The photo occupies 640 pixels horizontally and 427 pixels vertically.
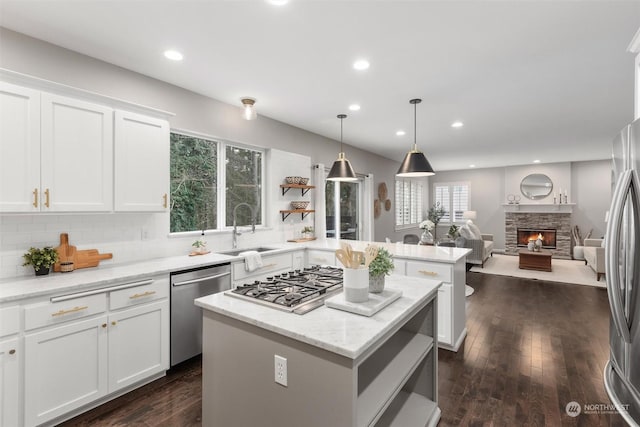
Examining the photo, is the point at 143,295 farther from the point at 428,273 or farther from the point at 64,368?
the point at 428,273

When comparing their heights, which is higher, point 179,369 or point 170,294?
point 170,294

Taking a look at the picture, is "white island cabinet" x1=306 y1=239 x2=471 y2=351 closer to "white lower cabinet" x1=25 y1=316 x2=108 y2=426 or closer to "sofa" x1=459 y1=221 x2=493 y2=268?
"white lower cabinet" x1=25 y1=316 x2=108 y2=426

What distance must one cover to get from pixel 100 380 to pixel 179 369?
0.68 m

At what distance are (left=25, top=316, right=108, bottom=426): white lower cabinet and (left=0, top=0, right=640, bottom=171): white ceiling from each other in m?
2.12

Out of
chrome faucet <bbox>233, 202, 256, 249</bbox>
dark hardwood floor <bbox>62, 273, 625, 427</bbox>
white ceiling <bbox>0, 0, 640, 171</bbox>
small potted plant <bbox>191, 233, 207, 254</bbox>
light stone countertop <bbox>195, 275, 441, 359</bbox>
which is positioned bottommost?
dark hardwood floor <bbox>62, 273, 625, 427</bbox>

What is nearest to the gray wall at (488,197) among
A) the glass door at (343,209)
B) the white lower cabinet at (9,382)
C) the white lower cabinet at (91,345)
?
the glass door at (343,209)

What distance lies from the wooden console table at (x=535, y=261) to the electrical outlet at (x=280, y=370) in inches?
293

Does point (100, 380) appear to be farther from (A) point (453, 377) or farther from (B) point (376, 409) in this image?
(A) point (453, 377)

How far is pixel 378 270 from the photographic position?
1687 millimetres

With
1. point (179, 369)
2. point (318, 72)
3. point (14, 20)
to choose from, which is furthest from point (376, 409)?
point (14, 20)

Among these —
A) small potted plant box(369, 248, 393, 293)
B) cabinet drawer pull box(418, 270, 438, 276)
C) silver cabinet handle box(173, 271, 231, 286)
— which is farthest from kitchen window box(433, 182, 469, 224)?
small potted plant box(369, 248, 393, 293)

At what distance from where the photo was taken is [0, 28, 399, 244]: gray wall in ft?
7.67

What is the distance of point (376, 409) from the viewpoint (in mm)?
1384

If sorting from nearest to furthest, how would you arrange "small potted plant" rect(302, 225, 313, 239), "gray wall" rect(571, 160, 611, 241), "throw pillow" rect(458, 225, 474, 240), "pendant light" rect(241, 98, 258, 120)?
"pendant light" rect(241, 98, 258, 120)
"small potted plant" rect(302, 225, 313, 239)
"throw pillow" rect(458, 225, 474, 240)
"gray wall" rect(571, 160, 611, 241)
